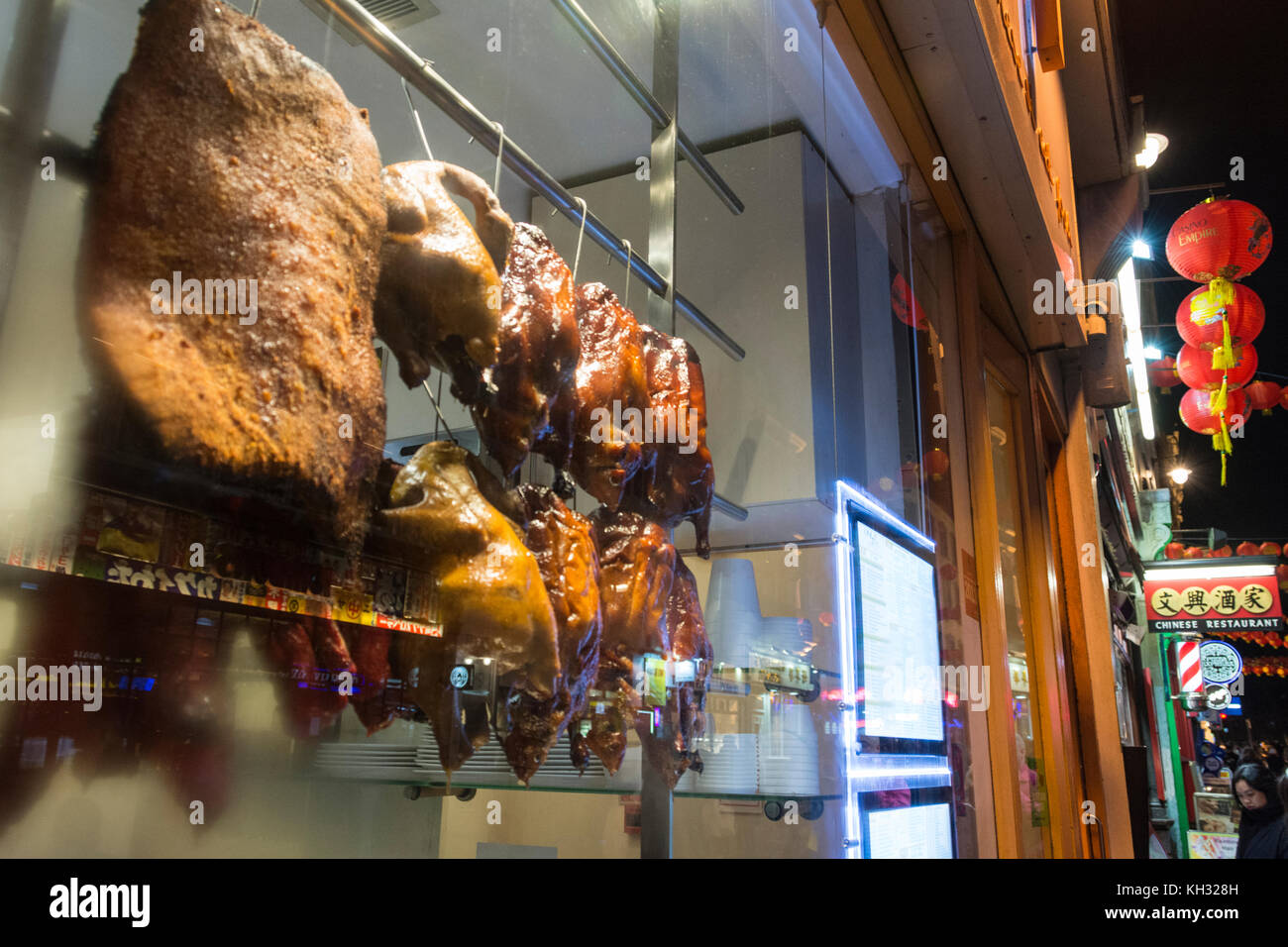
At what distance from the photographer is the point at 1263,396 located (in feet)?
27.3

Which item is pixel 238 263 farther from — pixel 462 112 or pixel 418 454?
pixel 462 112

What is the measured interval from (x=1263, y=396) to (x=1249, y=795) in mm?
4715

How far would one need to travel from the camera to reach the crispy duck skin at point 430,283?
1084mm

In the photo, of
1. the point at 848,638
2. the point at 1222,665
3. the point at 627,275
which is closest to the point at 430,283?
the point at 627,275

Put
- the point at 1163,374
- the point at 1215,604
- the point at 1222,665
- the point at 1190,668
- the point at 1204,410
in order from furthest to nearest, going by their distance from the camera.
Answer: the point at 1190,668 < the point at 1163,374 < the point at 1215,604 < the point at 1222,665 < the point at 1204,410

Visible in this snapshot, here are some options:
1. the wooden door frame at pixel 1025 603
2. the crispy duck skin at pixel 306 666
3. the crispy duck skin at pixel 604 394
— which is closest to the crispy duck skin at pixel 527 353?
the crispy duck skin at pixel 604 394

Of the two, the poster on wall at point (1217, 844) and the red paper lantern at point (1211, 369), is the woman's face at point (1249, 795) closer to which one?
the red paper lantern at point (1211, 369)

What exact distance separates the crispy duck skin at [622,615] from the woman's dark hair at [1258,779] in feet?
18.0

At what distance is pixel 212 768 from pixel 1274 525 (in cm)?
678

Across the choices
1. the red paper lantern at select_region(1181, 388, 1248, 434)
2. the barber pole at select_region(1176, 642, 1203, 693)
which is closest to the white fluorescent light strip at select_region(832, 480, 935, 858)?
the red paper lantern at select_region(1181, 388, 1248, 434)

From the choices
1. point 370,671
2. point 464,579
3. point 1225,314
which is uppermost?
point 1225,314

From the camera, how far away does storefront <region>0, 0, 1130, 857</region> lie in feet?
2.40

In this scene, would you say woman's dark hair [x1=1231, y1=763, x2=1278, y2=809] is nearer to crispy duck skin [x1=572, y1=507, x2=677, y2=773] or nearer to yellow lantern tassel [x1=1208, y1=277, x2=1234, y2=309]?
yellow lantern tassel [x1=1208, y1=277, x2=1234, y2=309]

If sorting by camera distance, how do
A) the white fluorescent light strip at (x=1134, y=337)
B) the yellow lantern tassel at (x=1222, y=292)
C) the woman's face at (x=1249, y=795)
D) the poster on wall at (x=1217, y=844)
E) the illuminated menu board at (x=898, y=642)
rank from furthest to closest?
the poster on wall at (x=1217, y=844) → the white fluorescent light strip at (x=1134, y=337) → the yellow lantern tassel at (x=1222, y=292) → the woman's face at (x=1249, y=795) → the illuminated menu board at (x=898, y=642)
